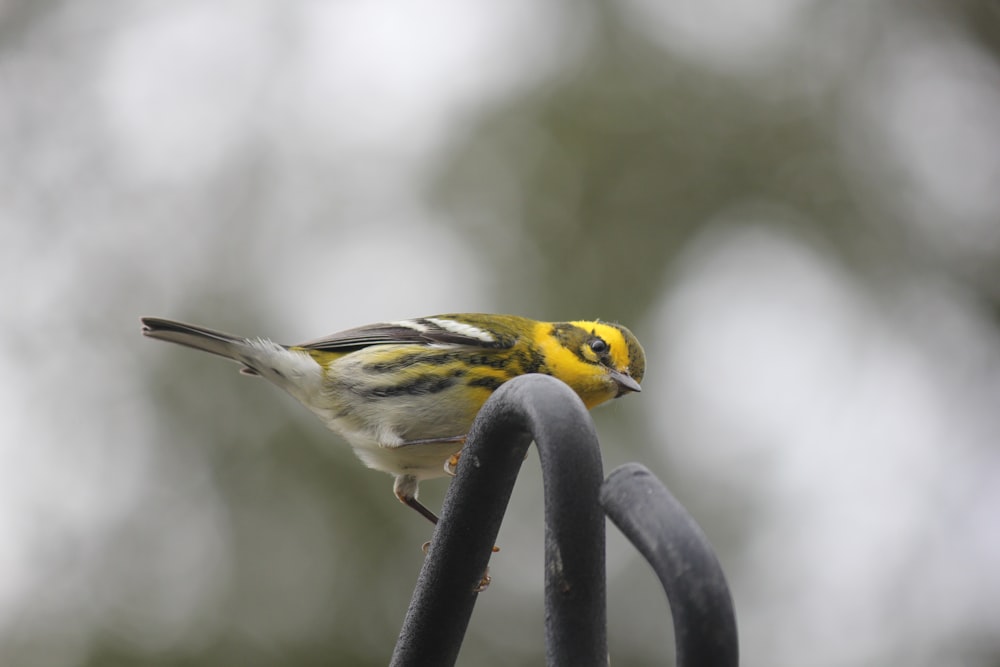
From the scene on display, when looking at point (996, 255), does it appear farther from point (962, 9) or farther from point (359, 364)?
point (359, 364)

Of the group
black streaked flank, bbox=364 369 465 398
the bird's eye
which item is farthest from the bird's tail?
the bird's eye

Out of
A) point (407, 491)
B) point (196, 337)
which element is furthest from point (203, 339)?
point (407, 491)

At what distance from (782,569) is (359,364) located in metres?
3.95

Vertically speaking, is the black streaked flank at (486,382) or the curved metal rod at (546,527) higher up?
the black streaked flank at (486,382)

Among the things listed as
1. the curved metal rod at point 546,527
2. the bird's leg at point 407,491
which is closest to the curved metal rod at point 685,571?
the curved metal rod at point 546,527

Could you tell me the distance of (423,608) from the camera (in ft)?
6.87

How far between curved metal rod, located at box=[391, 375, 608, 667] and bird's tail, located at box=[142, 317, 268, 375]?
2.11 m

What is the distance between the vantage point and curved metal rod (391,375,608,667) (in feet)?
5.56

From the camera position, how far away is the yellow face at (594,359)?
3.93 metres

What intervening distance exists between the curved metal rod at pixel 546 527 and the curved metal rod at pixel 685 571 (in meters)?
0.20

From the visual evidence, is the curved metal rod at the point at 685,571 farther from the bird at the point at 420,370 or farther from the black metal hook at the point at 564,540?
the bird at the point at 420,370

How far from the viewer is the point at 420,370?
3932 millimetres

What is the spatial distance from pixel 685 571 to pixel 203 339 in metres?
3.03

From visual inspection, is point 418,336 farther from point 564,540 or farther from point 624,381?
point 564,540
